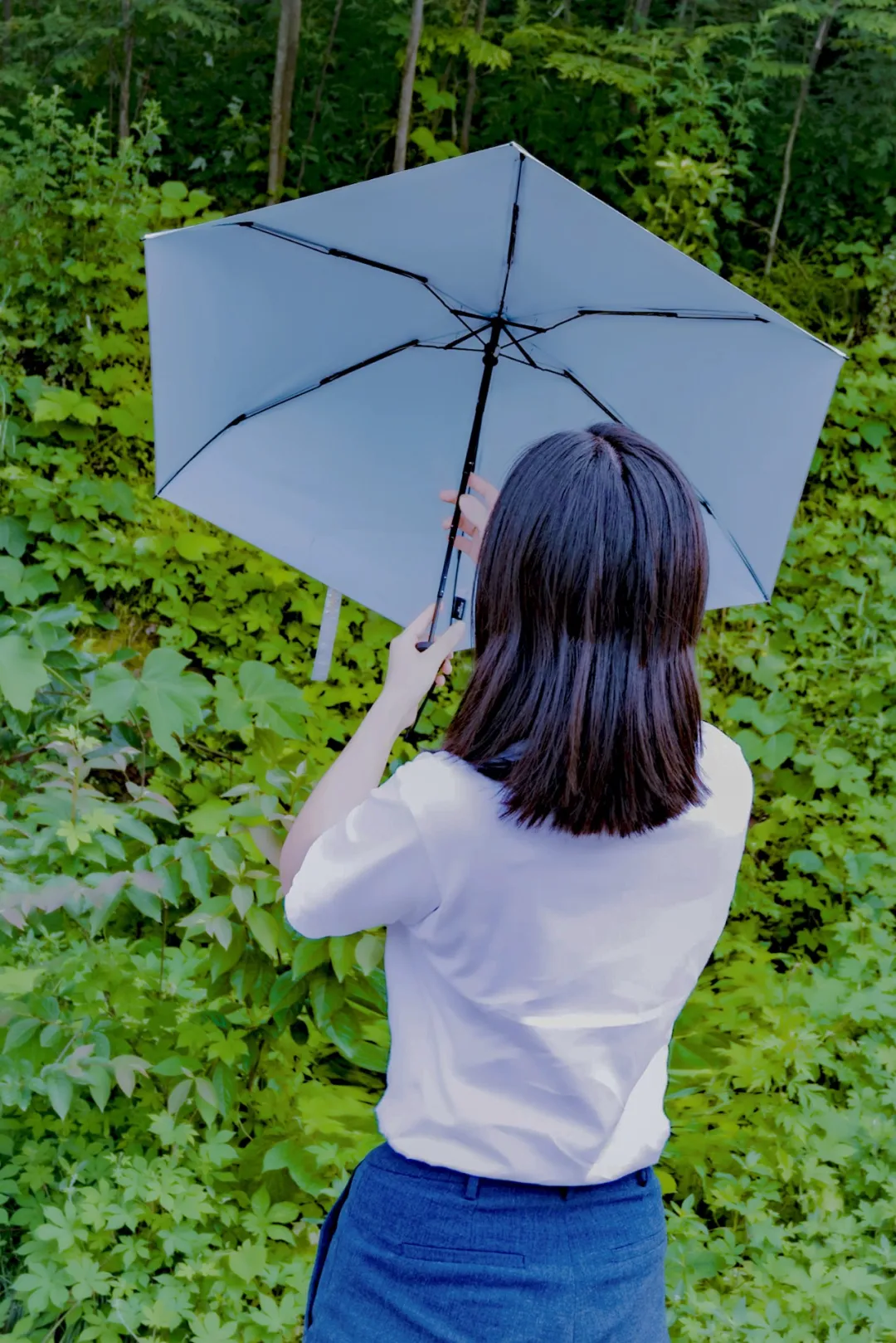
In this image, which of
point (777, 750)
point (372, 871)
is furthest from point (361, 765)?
point (777, 750)

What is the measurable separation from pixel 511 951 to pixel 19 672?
1596mm

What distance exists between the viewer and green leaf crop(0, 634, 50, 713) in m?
2.21

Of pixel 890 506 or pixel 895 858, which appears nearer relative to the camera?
pixel 895 858

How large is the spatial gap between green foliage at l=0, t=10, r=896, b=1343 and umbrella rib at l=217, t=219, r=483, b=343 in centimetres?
90

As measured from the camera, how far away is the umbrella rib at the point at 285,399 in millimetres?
2113

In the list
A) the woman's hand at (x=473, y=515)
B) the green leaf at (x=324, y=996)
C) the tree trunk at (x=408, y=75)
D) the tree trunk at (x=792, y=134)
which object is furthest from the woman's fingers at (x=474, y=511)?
the tree trunk at (x=792, y=134)

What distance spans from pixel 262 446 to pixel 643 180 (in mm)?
4511

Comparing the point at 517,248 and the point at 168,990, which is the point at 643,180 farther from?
the point at 168,990

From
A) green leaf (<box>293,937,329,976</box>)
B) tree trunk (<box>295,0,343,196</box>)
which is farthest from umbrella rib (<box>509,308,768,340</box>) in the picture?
tree trunk (<box>295,0,343,196</box>)

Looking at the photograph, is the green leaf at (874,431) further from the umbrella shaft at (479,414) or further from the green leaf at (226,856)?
the green leaf at (226,856)

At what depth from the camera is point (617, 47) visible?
17.6 feet

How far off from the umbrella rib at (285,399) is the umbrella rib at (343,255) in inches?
5.9

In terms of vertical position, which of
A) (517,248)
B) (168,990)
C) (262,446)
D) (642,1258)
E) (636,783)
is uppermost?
(517,248)

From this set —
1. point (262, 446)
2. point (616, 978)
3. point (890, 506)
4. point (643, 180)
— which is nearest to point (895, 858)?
point (890, 506)
